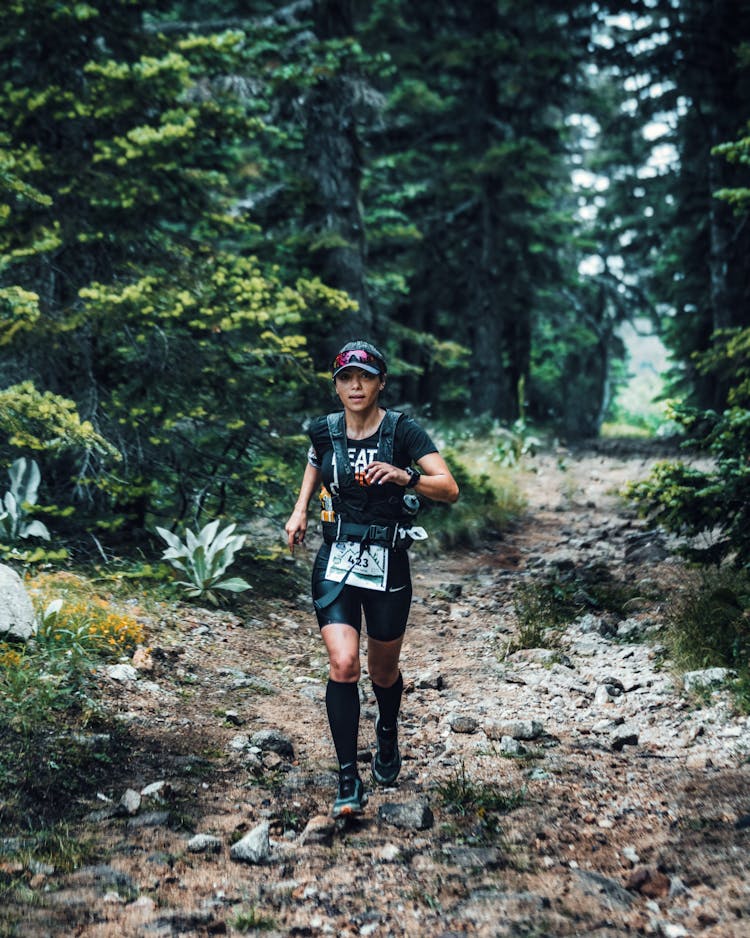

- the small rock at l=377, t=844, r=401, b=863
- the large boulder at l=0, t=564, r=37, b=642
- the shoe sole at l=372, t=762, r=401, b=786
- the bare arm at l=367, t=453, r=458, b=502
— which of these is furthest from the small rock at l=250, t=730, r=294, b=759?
the bare arm at l=367, t=453, r=458, b=502

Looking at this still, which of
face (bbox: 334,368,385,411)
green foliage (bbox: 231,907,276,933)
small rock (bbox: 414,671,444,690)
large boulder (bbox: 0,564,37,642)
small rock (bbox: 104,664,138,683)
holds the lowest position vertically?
small rock (bbox: 414,671,444,690)

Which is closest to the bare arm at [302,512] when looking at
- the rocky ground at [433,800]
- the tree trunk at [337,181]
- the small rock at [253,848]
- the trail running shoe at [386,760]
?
the trail running shoe at [386,760]

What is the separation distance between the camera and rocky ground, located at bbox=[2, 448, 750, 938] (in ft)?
10.4

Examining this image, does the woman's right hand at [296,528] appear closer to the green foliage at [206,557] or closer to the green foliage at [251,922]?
the green foliage at [251,922]

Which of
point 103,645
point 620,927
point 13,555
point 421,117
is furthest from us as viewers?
point 421,117

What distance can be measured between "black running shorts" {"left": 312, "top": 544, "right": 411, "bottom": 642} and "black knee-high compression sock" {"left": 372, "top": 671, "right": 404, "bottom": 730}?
0.42m

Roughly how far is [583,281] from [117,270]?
21430 millimetres

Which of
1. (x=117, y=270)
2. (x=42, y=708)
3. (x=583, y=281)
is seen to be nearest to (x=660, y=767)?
(x=42, y=708)

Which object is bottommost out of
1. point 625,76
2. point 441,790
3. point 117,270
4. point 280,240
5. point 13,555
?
point 441,790

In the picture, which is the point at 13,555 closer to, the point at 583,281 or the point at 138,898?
the point at 138,898

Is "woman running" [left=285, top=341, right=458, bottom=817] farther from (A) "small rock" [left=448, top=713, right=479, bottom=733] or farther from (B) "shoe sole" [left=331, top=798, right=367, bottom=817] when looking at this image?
(A) "small rock" [left=448, top=713, right=479, bottom=733]

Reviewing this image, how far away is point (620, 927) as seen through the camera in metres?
→ 2.97

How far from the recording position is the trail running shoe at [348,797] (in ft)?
13.1

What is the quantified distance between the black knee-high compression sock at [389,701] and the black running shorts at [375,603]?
0.42 meters
